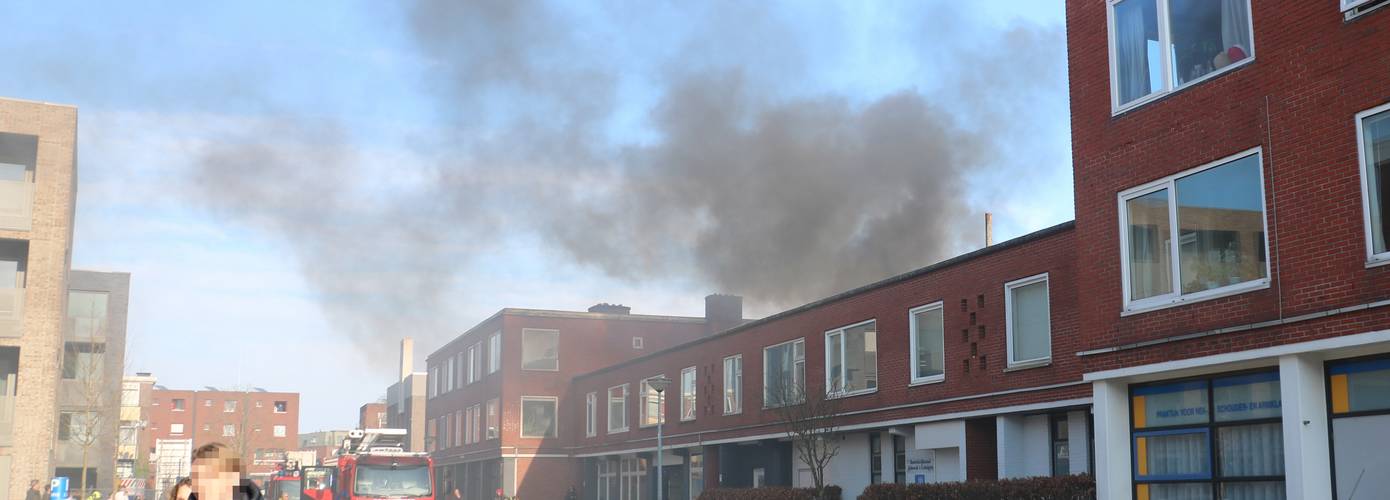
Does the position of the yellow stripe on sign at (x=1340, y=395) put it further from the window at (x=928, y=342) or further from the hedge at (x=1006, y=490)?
the window at (x=928, y=342)

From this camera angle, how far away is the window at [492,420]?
5659cm

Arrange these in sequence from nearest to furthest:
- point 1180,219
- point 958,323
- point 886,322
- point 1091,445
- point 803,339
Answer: point 1180,219 < point 1091,445 < point 958,323 < point 886,322 < point 803,339

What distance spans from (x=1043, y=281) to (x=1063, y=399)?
218 centimetres

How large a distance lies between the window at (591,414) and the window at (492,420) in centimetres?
470

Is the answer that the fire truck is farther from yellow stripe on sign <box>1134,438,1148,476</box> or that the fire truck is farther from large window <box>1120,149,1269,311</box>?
large window <box>1120,149,1269,311</box>

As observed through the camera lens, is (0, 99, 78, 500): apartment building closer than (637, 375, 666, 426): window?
Yes

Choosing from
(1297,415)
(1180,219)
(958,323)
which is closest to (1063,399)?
(958,323)

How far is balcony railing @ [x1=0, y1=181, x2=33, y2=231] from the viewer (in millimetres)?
37188

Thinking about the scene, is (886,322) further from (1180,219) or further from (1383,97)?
(1383,97)

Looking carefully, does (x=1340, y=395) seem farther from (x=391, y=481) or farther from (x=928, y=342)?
(x=391, y=481)

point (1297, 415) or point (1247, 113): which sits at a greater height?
point (1247, 113)

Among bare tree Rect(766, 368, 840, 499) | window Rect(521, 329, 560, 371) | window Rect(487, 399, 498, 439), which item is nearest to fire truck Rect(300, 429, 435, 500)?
bare tree Rect(766, 368, 840, 499)

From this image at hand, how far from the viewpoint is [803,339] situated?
32.5 meters

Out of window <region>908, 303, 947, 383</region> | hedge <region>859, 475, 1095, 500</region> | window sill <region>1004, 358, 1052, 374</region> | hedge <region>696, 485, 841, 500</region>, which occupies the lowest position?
hedge <region>696, 485, 841, 500</region>
